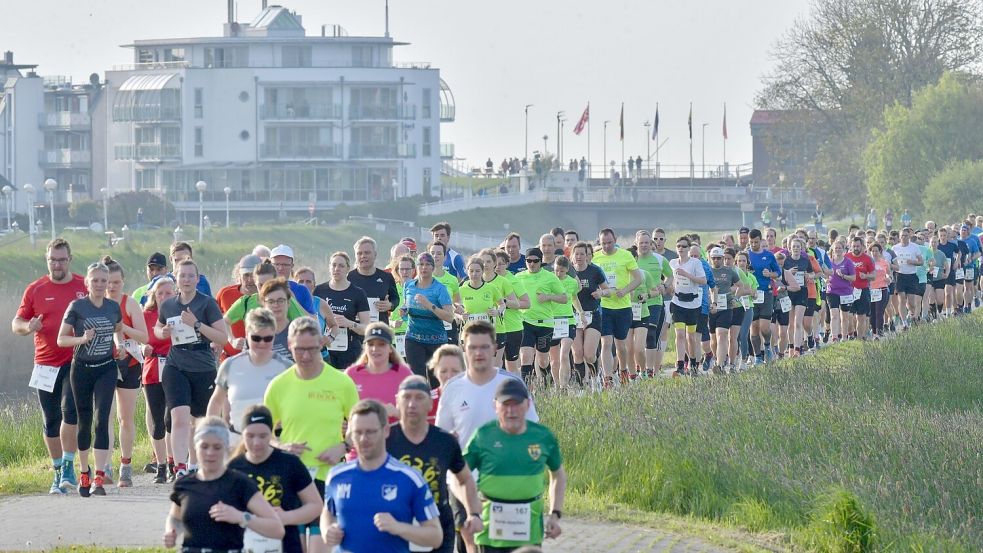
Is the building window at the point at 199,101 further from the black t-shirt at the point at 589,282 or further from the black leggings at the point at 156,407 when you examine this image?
the black leggings at the point at 156,407

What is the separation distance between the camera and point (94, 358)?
46.4 ft

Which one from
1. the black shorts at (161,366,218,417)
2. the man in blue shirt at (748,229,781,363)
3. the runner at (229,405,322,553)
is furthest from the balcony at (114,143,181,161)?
the runner at (229,405,322,553)

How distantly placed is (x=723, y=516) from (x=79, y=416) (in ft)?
16.8

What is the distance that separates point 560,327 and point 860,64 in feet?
179

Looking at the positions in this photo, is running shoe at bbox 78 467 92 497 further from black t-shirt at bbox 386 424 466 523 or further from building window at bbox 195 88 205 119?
building window at bbox 195 88 205 119

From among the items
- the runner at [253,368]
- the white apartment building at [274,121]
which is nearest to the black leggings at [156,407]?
the runner at [253,368]

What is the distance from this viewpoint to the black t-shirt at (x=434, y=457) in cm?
960

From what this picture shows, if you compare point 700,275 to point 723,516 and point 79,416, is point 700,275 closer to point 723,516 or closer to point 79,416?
point 723,516

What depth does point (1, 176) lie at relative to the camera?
10175cm

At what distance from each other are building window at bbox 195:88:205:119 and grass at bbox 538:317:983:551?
87.1 meters

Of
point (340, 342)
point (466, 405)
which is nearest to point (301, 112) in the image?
point (340, 342)

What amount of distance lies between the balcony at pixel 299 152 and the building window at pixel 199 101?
4.02 metres

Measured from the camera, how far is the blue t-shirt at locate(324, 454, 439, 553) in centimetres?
883

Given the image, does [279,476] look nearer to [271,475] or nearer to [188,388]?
[271,475]
